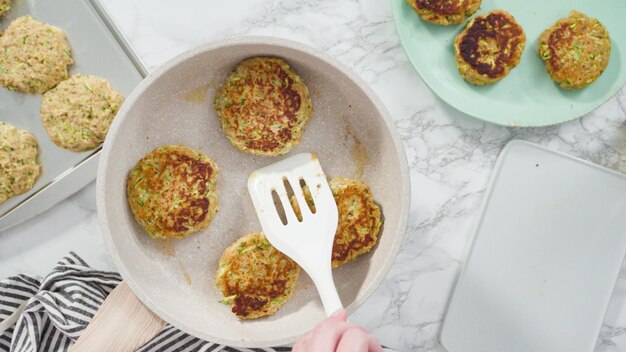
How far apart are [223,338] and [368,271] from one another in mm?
334

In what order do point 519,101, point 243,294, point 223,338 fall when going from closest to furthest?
point 223,338 < point 243,294 < point 519,101

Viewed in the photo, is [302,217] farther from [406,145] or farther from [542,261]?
[542,261]

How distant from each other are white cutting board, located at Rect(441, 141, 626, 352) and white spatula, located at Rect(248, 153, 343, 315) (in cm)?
43

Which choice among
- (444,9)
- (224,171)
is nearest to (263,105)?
(224,171)

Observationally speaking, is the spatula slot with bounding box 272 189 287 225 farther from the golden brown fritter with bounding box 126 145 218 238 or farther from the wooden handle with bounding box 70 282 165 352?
the wooden handle with bounding box 70 282 165 352

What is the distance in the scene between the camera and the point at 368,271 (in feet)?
4.11

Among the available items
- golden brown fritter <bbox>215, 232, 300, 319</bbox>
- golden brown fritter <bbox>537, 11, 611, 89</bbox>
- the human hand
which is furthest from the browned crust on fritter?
golden brown fritter <bbox>537, 11, 611, 89</bbox>

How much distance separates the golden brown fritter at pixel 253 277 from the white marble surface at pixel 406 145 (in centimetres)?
27

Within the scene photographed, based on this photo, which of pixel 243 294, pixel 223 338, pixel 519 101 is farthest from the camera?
pixel 519 101

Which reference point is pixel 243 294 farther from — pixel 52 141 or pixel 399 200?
pixel 52 141

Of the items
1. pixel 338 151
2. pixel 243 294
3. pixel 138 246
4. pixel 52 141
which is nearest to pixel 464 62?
pixel 338 151

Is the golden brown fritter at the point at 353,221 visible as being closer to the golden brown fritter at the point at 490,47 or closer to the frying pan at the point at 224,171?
the frying pan at the point at 224,171

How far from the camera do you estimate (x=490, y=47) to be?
1309 mm

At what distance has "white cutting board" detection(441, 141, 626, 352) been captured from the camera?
1.42 metres
